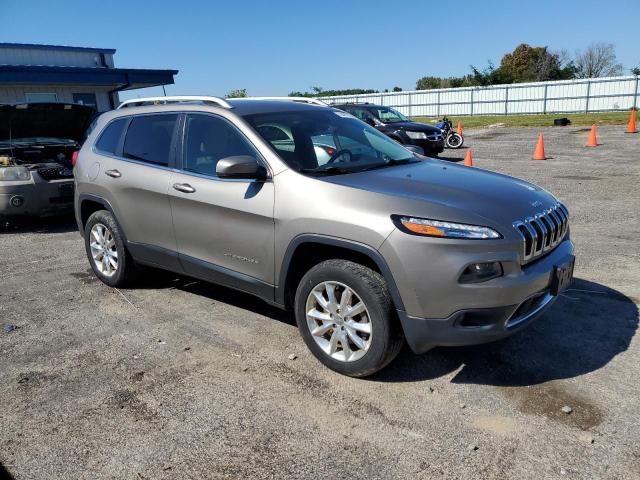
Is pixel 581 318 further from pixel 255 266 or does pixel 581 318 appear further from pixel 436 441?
Answer: pixel 255 266

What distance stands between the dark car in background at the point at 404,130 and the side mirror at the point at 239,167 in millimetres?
12084

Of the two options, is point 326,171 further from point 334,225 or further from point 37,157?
point 37,157

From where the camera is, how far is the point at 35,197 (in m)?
7.73

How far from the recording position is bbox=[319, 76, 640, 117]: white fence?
113 ft

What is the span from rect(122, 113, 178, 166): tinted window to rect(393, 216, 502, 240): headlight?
2361 millimetres

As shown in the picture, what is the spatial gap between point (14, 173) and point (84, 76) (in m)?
12.6

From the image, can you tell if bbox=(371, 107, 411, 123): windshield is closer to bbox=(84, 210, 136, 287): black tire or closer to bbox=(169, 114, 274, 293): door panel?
bbox=(84, 210, 136, 287): black tire

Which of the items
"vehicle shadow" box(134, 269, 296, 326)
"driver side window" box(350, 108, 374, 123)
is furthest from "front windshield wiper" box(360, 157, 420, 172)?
"driver side window" box(350, 108, 374, 123)

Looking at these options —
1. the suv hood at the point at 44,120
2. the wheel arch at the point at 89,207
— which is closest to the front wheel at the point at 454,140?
the suv hood at the point at 44,120

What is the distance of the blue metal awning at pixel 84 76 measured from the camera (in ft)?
56.1

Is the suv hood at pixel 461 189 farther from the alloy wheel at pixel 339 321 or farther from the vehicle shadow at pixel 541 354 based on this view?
the vehicle shadow at pixel 541 354

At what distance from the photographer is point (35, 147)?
825 cm

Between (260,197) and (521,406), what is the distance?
6.94 feet

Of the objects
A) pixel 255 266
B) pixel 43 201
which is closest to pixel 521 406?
pixel 255 266
